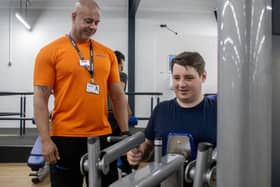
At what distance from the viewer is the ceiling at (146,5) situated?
783 cm

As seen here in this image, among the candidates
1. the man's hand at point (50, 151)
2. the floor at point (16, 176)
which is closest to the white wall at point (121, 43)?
the floor at point (16, 176)

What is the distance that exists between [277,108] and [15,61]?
7.71m

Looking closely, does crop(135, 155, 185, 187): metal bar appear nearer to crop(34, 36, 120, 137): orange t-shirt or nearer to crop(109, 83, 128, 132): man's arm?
crop(34, 36, 120, 137): orange t-shirt

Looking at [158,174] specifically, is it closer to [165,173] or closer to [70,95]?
[165,173]

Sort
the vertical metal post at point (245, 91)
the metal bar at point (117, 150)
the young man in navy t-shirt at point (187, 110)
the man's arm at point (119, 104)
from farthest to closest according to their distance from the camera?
the man's arm at point (119, 104) → the young man in navy t-shirt at point (187, 110) → the metal bar at point (117, 150) → the vertical metal post at point (245, 91)

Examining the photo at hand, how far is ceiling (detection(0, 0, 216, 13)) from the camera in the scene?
25.7 feet

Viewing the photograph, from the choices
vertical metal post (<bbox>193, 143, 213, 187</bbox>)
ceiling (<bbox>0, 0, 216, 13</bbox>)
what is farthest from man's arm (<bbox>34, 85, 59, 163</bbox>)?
ceiling (<bbox>0, 0, 216, 13</bbox>)

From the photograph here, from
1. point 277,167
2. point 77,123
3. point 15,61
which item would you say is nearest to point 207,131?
point 277,167

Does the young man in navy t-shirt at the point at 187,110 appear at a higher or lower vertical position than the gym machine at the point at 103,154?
higher

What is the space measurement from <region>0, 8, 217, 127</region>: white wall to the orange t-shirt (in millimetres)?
5940

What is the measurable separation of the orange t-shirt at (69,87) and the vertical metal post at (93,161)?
0.78m

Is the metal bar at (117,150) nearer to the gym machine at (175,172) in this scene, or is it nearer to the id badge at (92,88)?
the gym machine at (175,172)

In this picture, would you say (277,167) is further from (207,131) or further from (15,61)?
(15,61)

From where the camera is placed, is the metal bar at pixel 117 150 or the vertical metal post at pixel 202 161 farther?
the metal bar at pixel 117 150
